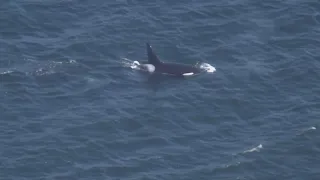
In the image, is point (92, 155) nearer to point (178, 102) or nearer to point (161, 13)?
point (178, 102)

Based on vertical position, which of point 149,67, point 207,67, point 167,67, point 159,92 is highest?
point 149,67

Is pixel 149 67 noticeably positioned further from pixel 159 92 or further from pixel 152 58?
pixel 159 92

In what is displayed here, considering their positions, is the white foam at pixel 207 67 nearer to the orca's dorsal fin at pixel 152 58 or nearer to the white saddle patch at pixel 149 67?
the orca's dorsal fin at pixel 152 58

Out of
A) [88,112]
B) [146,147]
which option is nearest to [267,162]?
[146,147]

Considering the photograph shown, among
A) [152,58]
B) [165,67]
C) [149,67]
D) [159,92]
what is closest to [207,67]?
[165,67]

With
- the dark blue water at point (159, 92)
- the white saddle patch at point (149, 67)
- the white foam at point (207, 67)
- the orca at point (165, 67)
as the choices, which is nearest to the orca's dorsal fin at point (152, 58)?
the orca at point (165, 67)

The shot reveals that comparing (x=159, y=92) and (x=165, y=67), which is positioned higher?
(x=165, y=67)

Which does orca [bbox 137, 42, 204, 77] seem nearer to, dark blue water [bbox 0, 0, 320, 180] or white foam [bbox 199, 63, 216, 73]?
white foam [bbox 199, 63, 216, 73]
